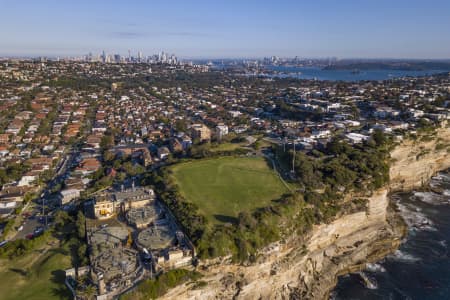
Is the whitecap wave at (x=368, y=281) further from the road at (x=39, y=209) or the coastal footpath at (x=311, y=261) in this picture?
the road at (x=39, y=209)

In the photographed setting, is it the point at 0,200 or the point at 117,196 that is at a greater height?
the point at 117,196

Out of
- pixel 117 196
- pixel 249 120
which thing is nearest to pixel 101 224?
pixel 117 196

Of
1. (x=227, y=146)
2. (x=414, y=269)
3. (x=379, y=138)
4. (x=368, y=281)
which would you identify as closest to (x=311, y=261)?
(x=368, y=281)

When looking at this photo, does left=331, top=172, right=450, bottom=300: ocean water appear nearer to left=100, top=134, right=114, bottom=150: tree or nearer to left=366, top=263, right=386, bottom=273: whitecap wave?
left=366, top=263, right=386, bottom=273: whitecap wave

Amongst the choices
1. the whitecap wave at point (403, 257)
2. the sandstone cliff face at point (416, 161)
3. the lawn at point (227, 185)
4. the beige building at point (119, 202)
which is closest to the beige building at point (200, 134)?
the lawn at point (227, 185)

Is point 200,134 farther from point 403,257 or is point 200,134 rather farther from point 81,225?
point 403,257

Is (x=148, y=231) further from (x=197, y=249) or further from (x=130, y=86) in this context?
(x=130, y=86)

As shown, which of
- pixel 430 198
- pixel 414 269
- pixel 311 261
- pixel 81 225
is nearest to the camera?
pixel 81 225
